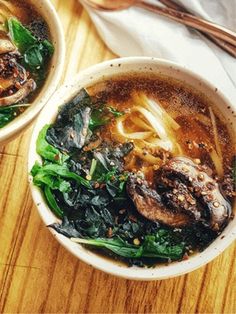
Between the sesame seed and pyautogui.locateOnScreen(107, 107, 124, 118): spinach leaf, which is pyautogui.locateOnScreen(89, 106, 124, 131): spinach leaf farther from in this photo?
the sesame seed

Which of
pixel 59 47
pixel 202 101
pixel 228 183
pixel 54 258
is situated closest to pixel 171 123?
pixel 202 101

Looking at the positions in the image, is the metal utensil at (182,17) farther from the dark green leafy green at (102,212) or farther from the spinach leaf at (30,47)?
the dark green leafy green at (102,212)

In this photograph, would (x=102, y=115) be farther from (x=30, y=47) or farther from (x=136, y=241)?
(x=136, y=241)

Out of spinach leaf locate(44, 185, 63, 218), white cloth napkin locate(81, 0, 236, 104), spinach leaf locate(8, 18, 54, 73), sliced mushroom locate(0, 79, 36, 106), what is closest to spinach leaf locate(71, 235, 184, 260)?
spinach leaf locate(44, 185, 63, 218)

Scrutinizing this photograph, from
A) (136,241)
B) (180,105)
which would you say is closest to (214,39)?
(180,105)

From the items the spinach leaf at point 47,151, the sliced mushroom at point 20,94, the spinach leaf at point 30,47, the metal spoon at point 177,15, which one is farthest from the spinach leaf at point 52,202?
the metal spoon at point 177,15

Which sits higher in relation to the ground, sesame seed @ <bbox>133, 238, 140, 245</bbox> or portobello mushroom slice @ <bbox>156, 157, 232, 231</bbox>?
portobello mushroom slice @ <bbox>156, 157, 232, 231</bbox>
